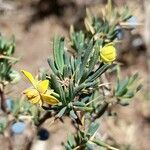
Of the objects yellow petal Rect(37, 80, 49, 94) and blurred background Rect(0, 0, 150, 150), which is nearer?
yellow petal Rect(37, 80, 49, 94)

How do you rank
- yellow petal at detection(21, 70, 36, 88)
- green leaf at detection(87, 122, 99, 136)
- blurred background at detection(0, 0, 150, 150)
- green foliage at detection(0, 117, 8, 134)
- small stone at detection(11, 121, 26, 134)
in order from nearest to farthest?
yellow petal at detection(21, 70, 36, 88), green leaf at detection(87, 122, 99, 136), green foliage at detection(0, 117, 8, 134), small stone at detection(11, 121, 26, 134), blurred background at detection(0, 0, 150, 150)

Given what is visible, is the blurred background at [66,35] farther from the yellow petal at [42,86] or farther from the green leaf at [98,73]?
the yellow petal at [42,86]

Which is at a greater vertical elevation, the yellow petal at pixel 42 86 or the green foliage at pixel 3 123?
the yellow petal at pixel 42 86

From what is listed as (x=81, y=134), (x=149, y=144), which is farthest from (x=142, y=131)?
(x=81, y=134)

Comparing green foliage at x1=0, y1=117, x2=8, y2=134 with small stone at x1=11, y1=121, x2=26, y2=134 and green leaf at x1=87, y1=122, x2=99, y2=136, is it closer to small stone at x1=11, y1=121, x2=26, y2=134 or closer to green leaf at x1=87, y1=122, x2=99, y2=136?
small stone at x1=11, y1=121, x2=26, y2=134

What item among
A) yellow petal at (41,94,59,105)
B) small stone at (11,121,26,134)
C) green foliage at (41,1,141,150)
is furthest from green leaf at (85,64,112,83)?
small stone at (11,121,26,134)

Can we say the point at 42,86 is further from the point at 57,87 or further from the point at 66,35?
the point at 66,35

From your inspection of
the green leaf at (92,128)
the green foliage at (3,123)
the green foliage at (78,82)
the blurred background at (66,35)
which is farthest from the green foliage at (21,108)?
the blurred background at (66,35)
